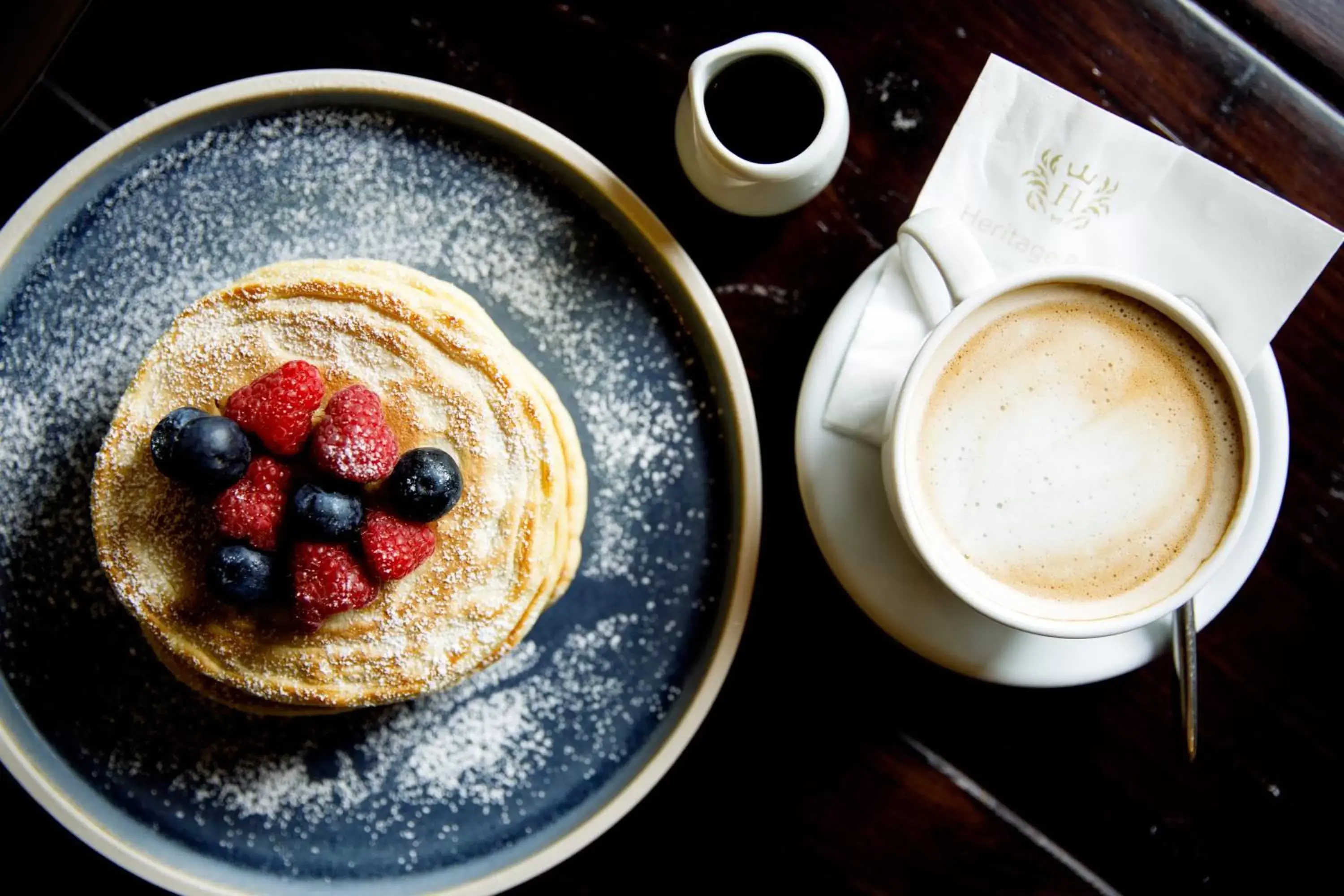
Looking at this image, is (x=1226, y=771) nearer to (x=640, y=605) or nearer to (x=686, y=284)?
(x=640, y=605)

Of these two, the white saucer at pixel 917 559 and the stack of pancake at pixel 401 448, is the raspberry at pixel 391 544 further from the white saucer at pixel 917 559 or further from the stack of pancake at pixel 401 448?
the white saucer at pixel 917 559

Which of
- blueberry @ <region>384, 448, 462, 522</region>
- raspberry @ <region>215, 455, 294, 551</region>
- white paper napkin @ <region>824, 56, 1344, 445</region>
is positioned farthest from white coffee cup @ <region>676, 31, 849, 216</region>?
raspberry @ <region>215, 455, 294, 551</region>

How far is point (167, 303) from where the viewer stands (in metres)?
1.18

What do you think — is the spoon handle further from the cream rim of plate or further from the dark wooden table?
the cream rim of plate

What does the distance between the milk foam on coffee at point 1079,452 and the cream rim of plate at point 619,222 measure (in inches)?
9.4

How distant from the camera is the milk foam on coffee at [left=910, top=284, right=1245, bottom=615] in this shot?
0.98 m

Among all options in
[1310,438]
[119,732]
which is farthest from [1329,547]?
[119,732]

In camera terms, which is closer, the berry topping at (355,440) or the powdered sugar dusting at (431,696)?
the berry topping at (355,440)

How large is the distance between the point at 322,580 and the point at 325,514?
0.07 m

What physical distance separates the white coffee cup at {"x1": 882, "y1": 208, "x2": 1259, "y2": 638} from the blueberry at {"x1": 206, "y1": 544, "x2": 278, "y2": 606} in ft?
2.03

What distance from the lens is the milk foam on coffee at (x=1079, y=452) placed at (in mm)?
984

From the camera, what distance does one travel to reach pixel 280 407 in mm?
958

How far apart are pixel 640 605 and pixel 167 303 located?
668mm

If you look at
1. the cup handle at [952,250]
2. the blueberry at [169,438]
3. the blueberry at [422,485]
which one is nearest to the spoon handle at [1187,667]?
the cup handle at [952,250]
